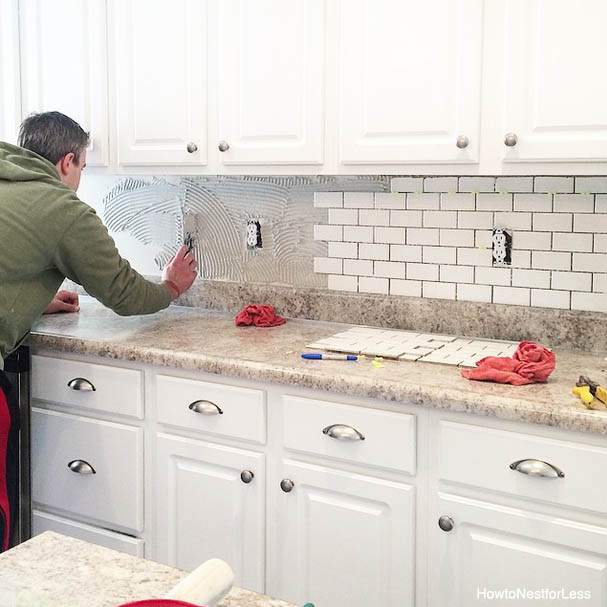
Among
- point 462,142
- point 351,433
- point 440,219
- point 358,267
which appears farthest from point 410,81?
point 351,433

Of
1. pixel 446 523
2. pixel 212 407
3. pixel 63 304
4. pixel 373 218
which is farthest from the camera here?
pixel 63 304

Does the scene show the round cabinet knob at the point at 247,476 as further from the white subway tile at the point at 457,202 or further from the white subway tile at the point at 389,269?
the white subway tile at the point at 457,202

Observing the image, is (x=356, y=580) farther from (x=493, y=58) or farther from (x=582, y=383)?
(x=493, y=58)

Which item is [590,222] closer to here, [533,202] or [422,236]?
[533,202]

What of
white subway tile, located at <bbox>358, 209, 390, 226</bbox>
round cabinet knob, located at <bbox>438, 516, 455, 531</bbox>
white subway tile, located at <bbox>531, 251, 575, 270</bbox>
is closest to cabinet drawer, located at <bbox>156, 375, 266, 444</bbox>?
round cabinet knob, located at <bbox>438, 516, 455, 531</bbox>

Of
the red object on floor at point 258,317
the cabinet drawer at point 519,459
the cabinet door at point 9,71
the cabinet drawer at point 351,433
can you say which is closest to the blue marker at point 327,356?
the cabinet drawer at point 351,433

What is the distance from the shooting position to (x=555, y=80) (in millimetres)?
2053

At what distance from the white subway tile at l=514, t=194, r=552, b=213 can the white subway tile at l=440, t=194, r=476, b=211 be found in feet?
0.46

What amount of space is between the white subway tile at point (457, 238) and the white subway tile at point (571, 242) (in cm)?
26

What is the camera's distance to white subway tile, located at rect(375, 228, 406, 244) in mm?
2686

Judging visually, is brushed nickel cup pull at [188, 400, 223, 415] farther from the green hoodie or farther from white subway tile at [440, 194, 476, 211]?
white subway tile at [440, 194, 476, 211]

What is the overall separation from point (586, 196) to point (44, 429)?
1824mm

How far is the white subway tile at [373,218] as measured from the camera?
2705 mm

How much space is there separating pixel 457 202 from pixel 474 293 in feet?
0.96
